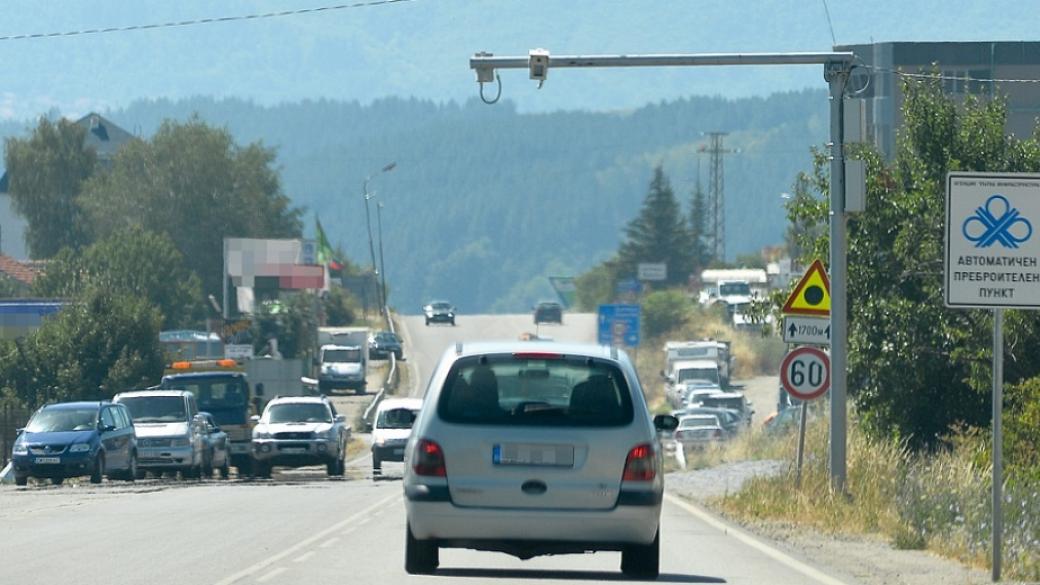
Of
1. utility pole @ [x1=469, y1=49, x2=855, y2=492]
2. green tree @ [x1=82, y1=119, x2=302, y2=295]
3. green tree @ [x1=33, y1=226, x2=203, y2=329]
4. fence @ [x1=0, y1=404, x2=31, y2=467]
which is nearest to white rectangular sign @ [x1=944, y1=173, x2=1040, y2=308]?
utility pole @ [x1=469, y1=49, x2=855, y2=492]

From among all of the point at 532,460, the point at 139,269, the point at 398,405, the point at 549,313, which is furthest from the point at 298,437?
the point at 549,313

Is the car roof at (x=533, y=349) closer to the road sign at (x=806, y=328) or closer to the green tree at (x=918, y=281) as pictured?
the road sign at (x=806, y=328)

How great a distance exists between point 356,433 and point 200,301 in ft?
114

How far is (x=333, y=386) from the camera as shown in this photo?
83188 mm

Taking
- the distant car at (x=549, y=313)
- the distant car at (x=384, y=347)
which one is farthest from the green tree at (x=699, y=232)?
the distant car at (x=384, y=347)

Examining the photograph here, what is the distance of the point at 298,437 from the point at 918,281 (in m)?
15.5

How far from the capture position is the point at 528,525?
13.9 metres

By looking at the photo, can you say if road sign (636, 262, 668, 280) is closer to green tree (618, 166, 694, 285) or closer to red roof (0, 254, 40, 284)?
green tree (618, 166, 694, 285)

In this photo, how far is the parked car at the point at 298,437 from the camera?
133 ft

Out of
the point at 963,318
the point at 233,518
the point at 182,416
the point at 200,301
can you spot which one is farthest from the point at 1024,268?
the point at 200,301

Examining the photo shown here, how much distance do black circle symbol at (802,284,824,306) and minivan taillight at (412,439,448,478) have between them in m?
13.0

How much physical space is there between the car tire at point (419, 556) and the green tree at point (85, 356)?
45.1 meters

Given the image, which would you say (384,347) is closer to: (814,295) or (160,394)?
(160,394)

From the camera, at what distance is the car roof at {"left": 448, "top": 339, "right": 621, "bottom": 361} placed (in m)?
14.1
